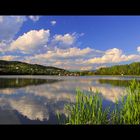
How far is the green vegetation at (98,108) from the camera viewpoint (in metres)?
3.02

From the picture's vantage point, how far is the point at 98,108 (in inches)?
121

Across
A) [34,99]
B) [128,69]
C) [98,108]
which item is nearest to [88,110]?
[98,108]

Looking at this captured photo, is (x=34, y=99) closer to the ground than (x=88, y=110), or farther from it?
closer to the ground

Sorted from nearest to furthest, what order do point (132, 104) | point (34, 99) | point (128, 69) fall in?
point (132, 104)
point (128, 69)
point (34, 99)

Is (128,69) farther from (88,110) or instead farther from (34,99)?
(34,99)

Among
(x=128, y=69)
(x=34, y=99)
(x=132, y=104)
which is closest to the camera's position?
(x=132, y=104)

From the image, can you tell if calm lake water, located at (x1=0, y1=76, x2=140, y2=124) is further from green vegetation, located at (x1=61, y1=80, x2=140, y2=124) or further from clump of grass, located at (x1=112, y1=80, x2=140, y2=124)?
clump of grass, located at (x1=112, y1=80, x2=140, y2=124)

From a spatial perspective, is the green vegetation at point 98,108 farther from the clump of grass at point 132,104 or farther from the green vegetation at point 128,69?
the green vegetation at point 128,69

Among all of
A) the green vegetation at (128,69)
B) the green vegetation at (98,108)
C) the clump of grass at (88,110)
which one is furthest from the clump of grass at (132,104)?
the green vegetation at (128,69)
